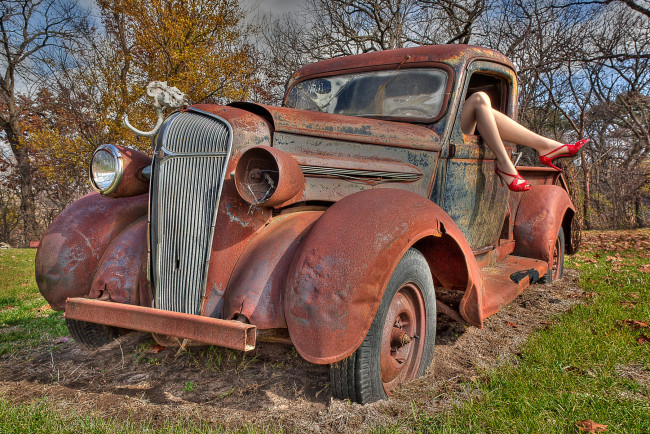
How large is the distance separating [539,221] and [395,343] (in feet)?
8.52

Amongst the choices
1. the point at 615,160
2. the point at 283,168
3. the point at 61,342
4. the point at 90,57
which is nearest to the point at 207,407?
the point at 283,168

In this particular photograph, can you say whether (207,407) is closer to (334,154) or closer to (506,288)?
(334,154)

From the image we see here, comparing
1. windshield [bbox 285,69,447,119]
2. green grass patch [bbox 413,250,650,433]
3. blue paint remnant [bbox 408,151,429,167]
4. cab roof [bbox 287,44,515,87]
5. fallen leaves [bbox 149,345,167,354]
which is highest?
cab roof [bbox 287,44,515,87]

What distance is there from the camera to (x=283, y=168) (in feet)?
6.86

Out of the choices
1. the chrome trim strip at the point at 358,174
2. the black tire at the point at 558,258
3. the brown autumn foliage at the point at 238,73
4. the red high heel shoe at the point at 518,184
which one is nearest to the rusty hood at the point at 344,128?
the chrome trim strip at the point at 358,174

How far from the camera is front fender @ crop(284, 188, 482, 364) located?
178cm

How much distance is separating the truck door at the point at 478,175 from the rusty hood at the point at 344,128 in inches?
10.8

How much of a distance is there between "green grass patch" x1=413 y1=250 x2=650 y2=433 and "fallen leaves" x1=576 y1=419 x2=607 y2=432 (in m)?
0.02

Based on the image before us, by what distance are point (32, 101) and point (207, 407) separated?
1980 centimetres

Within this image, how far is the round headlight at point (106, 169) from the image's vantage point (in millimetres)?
2645

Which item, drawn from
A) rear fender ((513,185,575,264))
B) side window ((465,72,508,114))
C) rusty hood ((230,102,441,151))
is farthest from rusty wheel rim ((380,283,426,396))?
rear fender ((513,185,575,264))

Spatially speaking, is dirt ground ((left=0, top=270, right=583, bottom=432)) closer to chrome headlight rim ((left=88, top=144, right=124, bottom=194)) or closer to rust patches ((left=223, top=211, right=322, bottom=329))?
rust patches ((left=223, top=211, right=322, bottom=329))

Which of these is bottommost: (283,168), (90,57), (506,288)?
(506,288)

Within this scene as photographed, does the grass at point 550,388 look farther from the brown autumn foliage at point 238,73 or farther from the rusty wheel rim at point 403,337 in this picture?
the brown autumn foliage at point 238,73
